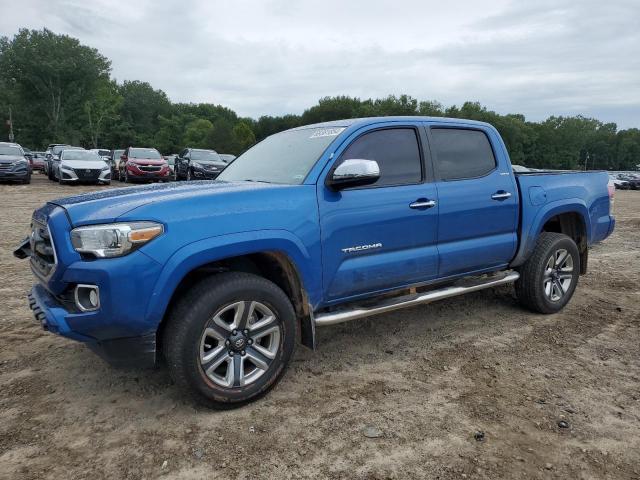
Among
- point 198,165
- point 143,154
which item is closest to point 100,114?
point 143,154

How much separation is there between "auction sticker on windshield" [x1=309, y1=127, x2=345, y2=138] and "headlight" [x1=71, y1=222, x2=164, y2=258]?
1.61m

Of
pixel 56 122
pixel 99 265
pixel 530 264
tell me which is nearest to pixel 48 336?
pixel 99 265

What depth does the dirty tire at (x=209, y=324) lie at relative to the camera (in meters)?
2.77

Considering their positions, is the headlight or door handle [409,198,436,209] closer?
the headlight

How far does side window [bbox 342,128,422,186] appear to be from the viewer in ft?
12.0

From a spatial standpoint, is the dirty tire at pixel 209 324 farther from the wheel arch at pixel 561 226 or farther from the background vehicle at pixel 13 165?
the background vehicle at pixel 13 165

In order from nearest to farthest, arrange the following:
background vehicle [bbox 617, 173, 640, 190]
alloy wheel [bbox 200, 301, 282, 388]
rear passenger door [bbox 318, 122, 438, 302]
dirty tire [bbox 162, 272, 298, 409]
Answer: dirty tire [bbox 162, 272, 298, 409] → alloy wheel [bbox 200, 301, 282, 388] → rear passenger door [bbox 318, 122, 438, 302] → background vehicle [bbox 617, 173, 640, 190]

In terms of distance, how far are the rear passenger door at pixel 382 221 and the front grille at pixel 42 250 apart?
5.47 feet

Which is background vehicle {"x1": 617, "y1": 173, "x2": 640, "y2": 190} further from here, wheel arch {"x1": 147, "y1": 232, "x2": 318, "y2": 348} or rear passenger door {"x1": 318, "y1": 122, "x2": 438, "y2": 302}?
wheel arch {"x1": 147, "y1": 232, "x2": 318, "y2": 348}

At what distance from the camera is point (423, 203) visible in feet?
12.2

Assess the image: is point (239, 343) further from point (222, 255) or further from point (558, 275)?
point (558, 275)

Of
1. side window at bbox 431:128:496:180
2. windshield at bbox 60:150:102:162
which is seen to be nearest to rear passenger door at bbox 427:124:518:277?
side window at bbox 431:128:496:180

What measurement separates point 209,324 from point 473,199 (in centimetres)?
243

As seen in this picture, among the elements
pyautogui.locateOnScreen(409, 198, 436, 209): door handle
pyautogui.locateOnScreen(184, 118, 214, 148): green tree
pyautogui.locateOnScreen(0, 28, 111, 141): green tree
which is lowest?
pyautogui.locateOnScreen(409, 198, 436, 209): door handle
